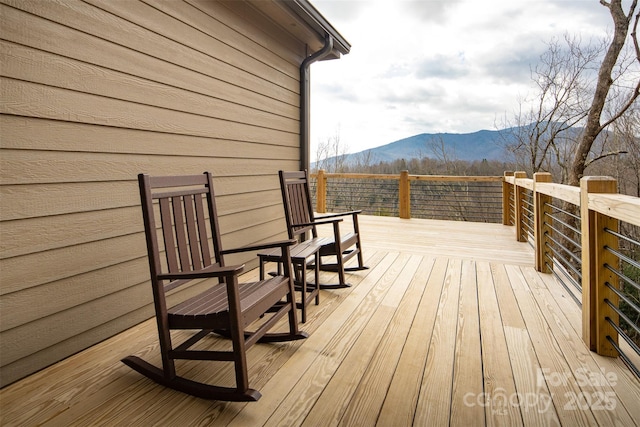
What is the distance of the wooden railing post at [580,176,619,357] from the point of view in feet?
5.88

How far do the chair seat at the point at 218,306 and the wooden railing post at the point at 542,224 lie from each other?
2542 millimetres

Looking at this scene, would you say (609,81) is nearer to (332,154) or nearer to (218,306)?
(332,154)

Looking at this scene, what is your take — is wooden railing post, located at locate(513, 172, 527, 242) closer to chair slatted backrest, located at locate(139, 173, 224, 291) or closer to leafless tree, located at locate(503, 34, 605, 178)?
chair slatted backrest, located at locate(139, 173, 224, 291)

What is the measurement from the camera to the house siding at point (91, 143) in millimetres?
1608

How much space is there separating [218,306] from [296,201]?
5.32 ft

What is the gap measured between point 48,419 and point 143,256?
1.02 metres

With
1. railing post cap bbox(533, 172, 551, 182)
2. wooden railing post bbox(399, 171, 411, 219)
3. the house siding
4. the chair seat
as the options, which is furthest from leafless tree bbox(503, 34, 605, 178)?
the chair seat

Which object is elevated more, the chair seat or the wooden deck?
the chair seat

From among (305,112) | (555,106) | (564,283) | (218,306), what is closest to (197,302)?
(218,306)

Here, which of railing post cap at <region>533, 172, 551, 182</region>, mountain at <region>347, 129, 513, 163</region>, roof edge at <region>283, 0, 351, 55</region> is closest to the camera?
railing post cap at <region>533, 172, 551, 182</region>

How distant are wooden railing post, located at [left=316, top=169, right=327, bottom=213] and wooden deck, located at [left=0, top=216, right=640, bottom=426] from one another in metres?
4.56

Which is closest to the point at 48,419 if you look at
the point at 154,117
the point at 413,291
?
the point at 154,117

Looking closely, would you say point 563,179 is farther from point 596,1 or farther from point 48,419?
point 48,419

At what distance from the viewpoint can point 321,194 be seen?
7.24 metres
